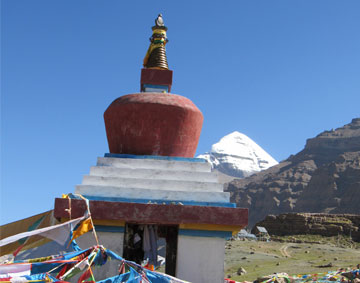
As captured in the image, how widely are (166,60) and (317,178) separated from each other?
284 ft

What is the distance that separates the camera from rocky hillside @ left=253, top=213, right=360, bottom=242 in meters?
50.8

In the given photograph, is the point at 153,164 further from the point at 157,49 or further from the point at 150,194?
the point at 157,49

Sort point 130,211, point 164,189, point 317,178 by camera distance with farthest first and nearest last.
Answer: point 317,178 → point 164,189 → point 130,211

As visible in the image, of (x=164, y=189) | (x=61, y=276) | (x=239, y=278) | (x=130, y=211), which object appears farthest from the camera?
(x=239, y=278)

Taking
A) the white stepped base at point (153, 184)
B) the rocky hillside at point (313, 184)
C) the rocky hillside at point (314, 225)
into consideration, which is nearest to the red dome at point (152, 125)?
the white stepped base at point (153, 184)

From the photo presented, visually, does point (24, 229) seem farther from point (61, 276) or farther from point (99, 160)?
point (61, 276)

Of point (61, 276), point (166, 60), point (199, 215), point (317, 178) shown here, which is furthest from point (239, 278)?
point (317, 178)

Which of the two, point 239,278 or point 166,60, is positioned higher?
point 166,60

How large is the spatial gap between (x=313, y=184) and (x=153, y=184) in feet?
292

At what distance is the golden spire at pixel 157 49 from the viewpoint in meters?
12.1

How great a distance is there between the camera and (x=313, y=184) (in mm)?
94000

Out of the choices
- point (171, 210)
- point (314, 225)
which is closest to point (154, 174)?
point (171, 210)

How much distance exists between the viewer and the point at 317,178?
94125mm

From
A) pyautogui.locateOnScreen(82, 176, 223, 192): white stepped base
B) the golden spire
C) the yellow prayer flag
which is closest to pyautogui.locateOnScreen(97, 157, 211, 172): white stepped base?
pyautogui.locateOnScreen(82, 176, 223, 192): white stepped base
